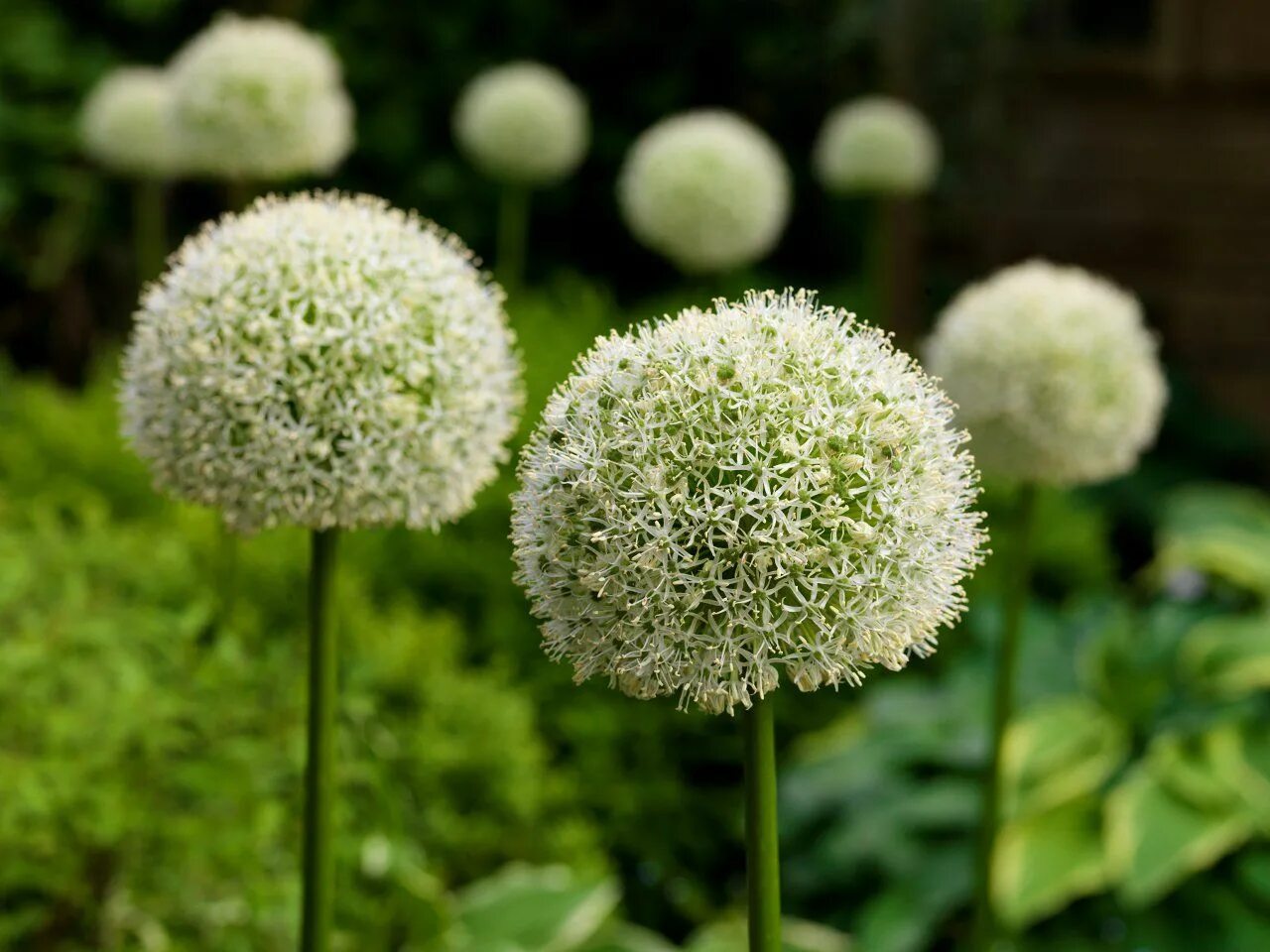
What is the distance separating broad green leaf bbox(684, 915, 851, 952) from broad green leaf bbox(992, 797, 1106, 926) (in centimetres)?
40

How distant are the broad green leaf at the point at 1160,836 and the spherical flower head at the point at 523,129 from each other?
323cm

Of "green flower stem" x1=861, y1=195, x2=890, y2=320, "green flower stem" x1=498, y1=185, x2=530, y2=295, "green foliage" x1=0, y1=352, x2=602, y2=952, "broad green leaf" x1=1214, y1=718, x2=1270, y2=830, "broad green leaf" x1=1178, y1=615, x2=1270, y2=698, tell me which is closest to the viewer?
"green foliage" x1=0, y1=352, x2=602, y2=952

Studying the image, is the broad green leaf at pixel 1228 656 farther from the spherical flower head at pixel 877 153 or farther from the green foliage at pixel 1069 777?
the spherical flower head at pixel 877 153

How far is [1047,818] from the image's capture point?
3.44 metres

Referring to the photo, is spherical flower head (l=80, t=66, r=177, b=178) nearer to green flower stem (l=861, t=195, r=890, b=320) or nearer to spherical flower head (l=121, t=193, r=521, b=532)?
green flower stem (l=861, t=195, r=890, b=320)

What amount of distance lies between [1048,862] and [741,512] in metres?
2.42

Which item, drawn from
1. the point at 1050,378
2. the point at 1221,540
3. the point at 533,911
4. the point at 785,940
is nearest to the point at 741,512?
the point at 1050,378

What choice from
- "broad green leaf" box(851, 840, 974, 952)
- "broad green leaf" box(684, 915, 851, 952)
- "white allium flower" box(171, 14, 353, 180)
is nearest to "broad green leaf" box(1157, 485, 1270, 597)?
"broad green leaf" box(851, 840, 974, 952)

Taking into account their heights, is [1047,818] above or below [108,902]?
below

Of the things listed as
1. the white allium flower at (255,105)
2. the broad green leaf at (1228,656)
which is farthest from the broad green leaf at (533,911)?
the white allium flower at (255,105)

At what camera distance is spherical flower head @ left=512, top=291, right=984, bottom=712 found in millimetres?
1279

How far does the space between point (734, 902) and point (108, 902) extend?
6.21 feet

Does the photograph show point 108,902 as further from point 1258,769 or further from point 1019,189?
point 1019,189

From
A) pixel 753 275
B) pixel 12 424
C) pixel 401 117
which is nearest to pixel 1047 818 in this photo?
pixel 12 424
